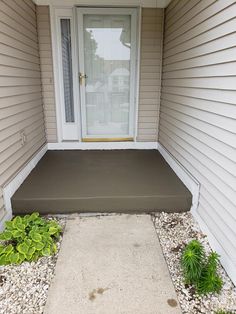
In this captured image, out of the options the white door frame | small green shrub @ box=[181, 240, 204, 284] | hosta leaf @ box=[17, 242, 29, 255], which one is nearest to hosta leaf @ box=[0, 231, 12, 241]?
hosta leaf @ box=[17, 242, 29, 255]

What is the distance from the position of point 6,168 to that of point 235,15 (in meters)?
2.24

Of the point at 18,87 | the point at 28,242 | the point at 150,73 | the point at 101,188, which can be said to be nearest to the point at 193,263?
the point at 28,242

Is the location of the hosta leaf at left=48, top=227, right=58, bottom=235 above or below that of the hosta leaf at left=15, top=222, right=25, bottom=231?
below

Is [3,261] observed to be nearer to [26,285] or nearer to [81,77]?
[26,285]

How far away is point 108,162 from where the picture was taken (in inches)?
141

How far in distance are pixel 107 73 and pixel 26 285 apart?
3.13 m

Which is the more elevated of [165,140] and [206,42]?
[206,42]

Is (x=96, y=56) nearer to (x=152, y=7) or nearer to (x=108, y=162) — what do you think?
(x=152, y=7)

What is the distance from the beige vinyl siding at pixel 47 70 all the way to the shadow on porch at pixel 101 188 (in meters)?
0.74

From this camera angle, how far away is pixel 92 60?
389 cm

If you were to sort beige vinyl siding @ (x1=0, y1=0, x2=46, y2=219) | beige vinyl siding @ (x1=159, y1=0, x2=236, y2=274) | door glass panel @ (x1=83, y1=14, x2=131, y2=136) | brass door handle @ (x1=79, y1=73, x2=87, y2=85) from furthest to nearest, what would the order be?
brass door handle @ (x1=79, y1=73, x2=87, y2=85) → door glass panel @ (x1=83, y1=14, x2=131, y2=136) → beige vinyl siding @ (x1=0, y1=0, x2=46, y2=219) → beige vinyl siding @ (x1=159, y1=0, x2=236, y2=274)

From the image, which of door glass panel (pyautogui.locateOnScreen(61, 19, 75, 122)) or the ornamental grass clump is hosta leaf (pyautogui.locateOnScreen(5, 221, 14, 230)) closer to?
the ornamental grass clump

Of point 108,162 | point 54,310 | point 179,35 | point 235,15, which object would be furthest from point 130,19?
point 54,310

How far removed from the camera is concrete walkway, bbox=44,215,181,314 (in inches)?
61.5
